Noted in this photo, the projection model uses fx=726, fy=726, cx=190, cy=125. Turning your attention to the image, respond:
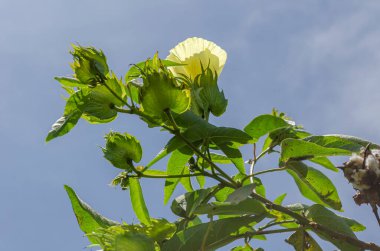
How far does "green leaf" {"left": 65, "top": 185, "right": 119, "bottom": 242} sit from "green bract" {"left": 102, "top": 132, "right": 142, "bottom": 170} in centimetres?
15

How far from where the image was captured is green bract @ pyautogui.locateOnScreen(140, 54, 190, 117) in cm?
186

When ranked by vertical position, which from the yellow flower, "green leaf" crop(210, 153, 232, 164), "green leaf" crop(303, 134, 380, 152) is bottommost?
"green leaf" crop(303, 134, 380, 152)

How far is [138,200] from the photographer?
2.12m

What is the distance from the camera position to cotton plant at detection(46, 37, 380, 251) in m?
1.85

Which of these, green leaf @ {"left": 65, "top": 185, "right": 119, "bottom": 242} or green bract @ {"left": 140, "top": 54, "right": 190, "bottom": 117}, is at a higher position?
green bract @ {"left": 140, "top": 54, "right": 190, "bottom": 117}

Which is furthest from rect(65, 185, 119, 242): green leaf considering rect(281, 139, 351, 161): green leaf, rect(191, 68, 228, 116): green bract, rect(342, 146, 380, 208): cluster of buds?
rect(342, 146, 380, 208): cluster of buds

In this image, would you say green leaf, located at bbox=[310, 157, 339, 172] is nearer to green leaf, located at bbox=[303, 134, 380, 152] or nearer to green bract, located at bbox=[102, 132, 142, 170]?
green leaf, located at bbox=[303, 134, 380, 152]

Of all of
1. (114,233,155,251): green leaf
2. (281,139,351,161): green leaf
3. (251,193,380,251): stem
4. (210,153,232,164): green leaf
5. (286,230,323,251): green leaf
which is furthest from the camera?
(210,153,232,164): green leaf

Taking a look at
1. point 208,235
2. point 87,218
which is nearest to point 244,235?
point 208,235

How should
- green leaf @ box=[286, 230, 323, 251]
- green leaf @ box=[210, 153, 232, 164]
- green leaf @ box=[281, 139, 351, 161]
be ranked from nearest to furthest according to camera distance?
1. green leaf @ box=[281, 139, 351, 161]
2. green leaf @ box=[286, 230, 323, 251]
3. green leaf @ box=[210, 153, 232, 164]

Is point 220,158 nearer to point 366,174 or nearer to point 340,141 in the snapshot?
point 340,141

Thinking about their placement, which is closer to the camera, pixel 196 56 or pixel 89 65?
pixel 89 65

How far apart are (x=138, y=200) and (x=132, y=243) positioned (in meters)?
0.42

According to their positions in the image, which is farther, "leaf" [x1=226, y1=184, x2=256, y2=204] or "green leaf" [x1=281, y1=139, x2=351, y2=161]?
"green leaf" [x1=281, y1=139, x2=351, y2=161]
